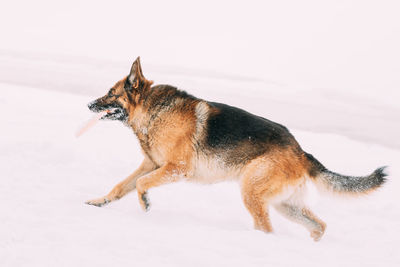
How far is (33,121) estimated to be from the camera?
9.55 meters

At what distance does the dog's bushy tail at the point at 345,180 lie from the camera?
493 centimetres

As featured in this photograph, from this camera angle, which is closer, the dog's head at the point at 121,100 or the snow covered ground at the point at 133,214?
the snow covered ground at the point at 133,214

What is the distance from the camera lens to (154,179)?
200 inches

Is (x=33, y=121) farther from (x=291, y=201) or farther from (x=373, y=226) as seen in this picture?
(x=373, y=226)

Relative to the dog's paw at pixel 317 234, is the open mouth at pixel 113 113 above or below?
above

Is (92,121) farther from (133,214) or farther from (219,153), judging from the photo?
(219,153)

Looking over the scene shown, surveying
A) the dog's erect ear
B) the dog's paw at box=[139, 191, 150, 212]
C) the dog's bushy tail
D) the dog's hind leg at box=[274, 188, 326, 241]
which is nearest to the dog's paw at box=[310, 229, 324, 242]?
the dog's hind leg at box=[274, 188, 326, 241]

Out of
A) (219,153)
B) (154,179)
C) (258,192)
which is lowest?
(154,179)

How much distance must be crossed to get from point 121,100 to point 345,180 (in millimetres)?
2851

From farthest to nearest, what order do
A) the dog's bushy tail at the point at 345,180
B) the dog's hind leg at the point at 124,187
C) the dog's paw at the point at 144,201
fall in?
the dog's hind leg at the point at 124,187 → the dog's paw at the point at 144,201 → the dog's bushy tail at the point at 345,180

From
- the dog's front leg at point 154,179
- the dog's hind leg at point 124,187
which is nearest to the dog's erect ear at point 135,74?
the dog's hind leg at point 124,187

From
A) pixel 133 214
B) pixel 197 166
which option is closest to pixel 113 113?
pixel 197 166

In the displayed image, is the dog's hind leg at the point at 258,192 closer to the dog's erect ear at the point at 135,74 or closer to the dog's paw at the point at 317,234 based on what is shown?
the dog's paw at the point at 317,234

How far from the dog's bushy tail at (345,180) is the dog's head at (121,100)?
7.37 ft
